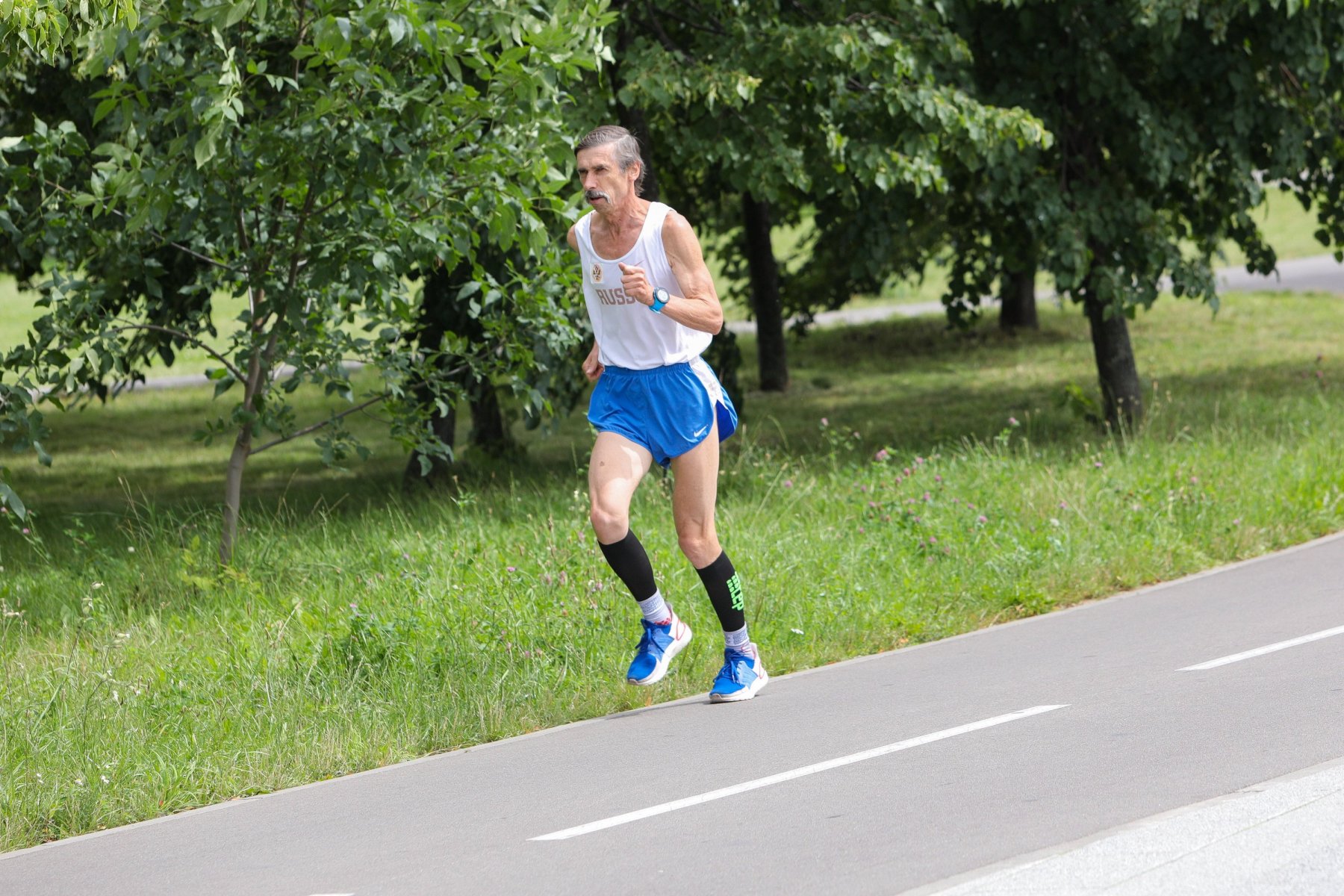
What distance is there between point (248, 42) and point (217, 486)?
7786 millimetres

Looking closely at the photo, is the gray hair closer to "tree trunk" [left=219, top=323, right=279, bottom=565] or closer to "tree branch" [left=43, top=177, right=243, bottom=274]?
"tree trunk" [left=219, top=323, right=279, bottom=565]

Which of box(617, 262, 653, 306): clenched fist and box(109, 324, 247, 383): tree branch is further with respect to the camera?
box(109, 324, 247, 383): tree branch

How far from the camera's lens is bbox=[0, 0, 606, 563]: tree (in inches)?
302

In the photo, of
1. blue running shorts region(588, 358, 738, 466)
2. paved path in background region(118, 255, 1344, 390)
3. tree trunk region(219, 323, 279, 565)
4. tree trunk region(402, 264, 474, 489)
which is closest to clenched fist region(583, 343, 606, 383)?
blue running shorts region(588, 358, 738, 466)

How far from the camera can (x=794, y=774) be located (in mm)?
5227

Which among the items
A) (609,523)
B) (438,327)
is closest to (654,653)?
(609,523)

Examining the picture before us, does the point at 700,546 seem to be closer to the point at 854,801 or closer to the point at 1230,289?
the point at 854,801

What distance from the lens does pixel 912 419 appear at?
700 inches

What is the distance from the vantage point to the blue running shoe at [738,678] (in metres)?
6.36

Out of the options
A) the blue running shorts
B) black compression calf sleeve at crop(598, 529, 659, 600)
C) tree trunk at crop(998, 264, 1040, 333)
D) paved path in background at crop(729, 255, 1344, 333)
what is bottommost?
paved path in background at crop(729, 255, 1344, 333)

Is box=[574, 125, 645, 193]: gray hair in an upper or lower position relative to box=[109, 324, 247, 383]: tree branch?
upper

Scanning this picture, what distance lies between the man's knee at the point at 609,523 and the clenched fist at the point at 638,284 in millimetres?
777

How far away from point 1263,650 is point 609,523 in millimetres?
2869

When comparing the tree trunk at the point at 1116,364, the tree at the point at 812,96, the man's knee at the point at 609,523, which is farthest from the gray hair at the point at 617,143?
the tree trunk at the point at 1116,364
